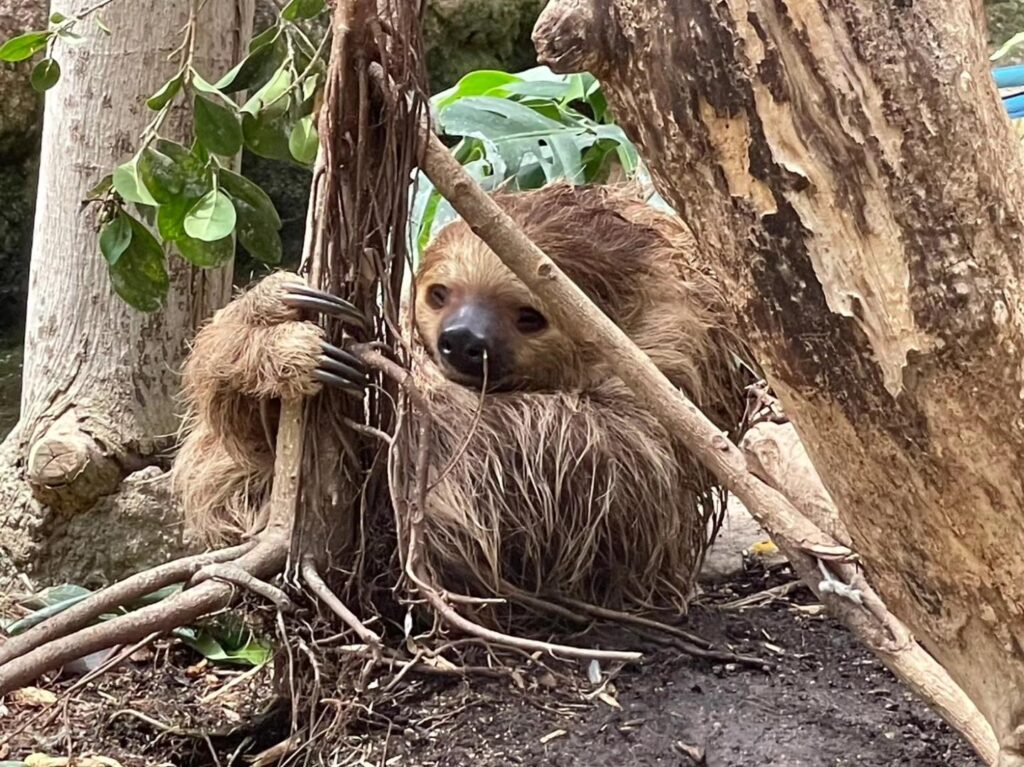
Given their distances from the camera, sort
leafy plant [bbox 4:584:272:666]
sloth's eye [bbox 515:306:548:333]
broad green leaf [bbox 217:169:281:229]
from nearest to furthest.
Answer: broad green leaf [bbox 217:169:281:229], leafy plant [bbox 4:584:272:666], sloth's eye [bbox 515:306:548:333]

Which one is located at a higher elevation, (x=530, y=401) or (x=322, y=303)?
(x=322, y=303)

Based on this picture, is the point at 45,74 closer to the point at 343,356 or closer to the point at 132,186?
the point at 132,186

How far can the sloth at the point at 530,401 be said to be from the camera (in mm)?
2152

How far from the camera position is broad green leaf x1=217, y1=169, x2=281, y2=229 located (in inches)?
86.6

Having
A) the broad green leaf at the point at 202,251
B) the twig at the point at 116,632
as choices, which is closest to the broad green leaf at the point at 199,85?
the broad green leaf at the point at 202,251

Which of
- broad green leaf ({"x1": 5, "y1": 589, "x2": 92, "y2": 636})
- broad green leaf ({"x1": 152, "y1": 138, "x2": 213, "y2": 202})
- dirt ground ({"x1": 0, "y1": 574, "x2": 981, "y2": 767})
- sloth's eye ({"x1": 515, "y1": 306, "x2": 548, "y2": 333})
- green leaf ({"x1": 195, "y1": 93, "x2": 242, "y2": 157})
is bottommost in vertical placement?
dirt ground ({"x1": 0, "y1": 574, "x2": 981, "y2": 767})

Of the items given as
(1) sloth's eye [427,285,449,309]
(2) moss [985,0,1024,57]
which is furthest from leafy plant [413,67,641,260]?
(2) moss [985,0,1024,57]

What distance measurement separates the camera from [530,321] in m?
2.66

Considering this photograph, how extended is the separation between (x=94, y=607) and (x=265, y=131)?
864 mm

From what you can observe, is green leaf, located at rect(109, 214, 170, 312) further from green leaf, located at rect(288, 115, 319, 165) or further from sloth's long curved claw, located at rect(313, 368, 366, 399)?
sloth's long curved claw, located at rect(313, 368, 366, 399)

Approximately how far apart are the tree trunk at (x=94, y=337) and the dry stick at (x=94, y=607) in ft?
3.19

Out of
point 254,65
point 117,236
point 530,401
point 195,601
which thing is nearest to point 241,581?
point 195,601

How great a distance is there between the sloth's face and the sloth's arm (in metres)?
0.49

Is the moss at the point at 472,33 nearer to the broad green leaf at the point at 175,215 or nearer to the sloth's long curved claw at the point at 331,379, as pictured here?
the broad green leaf at the point at 175,215
